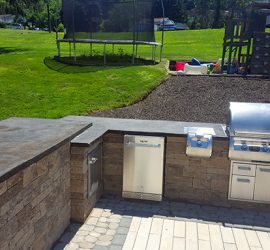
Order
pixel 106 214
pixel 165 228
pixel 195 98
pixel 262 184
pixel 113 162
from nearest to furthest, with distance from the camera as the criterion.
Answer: pixel 165 228 → pixel 106 214 → pixel 262 184 → pixel 113 162 → pixel 195 98

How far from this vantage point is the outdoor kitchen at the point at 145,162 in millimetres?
4871

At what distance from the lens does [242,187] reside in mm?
5973

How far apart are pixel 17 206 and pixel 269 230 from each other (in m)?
3.77

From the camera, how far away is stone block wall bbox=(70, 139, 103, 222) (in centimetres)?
522

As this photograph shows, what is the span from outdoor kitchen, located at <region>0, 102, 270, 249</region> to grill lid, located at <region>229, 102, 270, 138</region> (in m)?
0.01

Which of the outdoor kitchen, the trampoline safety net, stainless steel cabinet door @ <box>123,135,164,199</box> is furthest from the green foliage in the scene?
stainless steel cabinet door @ <box>123,135,164,199</box>

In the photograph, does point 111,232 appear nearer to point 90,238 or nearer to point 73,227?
point 90,238

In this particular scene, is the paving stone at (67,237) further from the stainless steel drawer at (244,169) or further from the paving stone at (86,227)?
the stainless steel drawer at (244,169)

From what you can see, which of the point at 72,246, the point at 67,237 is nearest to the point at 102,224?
the point at 67,237

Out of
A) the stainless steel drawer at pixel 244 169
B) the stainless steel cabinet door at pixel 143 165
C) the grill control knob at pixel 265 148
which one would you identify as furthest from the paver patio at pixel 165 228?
the grill control knob at pixel 265 148

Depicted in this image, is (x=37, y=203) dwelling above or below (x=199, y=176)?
above

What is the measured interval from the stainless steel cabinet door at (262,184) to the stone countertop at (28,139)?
2956 mm

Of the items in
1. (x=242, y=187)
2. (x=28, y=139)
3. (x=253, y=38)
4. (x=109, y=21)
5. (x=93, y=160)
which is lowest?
(x=242, y=187)

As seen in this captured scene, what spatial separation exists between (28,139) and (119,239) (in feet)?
6.21
